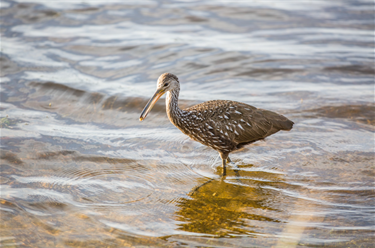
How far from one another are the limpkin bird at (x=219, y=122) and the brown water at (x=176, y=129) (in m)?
0.60

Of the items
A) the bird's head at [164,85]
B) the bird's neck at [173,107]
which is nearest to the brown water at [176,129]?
the bird's neck at [173,107]

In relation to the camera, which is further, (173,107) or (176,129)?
(176,129)

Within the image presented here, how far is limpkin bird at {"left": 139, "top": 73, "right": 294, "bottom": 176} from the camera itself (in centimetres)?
645

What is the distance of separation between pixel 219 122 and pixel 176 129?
1.90m

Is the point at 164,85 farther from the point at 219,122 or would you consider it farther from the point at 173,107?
the point at 219,122

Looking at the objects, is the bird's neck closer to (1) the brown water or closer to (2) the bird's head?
(2) the bird's head

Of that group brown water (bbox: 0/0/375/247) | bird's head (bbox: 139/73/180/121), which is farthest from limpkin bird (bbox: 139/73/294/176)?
brown water (bbox: 0/0/375/247)

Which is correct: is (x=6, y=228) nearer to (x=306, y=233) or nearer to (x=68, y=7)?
(x=306, y=233)

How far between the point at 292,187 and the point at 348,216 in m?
0.97

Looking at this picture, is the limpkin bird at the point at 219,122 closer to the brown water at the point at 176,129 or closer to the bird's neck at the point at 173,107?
the bird's neck at the point at 173,107

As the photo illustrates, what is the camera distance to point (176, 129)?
8.23 m

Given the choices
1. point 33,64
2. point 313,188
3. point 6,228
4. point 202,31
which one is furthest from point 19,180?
point 202,31

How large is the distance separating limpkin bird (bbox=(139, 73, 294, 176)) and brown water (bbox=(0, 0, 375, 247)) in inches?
23.5

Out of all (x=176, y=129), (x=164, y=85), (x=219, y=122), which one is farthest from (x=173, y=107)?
(x=176, y=129)
